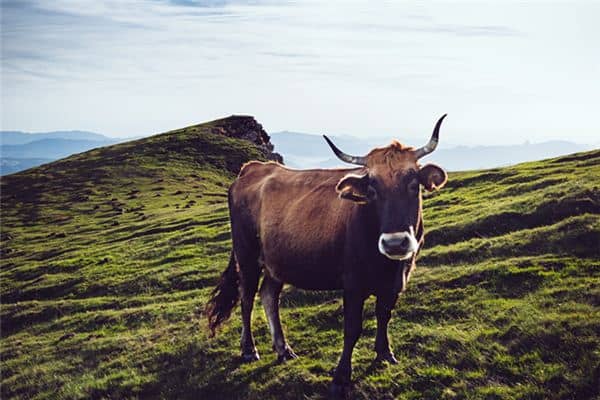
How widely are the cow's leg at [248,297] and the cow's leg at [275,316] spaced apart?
301 millimetres

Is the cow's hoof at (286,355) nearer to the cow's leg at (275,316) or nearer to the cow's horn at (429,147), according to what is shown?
the cow's leg at (275,316)

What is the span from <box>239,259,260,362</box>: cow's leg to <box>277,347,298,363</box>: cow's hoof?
28.2 inches

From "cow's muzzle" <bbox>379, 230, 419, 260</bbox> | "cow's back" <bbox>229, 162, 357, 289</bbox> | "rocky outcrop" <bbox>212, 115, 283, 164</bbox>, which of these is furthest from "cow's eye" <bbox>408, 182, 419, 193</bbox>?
"rocky outcrop" <bbox>212, 115, 283, 164</bbox>

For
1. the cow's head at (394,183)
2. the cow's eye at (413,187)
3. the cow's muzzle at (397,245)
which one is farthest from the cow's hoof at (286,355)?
the cow's eye at (413,187)

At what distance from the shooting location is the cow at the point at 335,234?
870cm

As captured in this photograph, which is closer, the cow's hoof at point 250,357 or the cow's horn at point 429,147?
the cow's horn at point 429,147

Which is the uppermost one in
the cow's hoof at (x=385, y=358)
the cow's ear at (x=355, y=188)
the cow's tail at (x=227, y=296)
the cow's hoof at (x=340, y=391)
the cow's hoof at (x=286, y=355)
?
the cow's ear at (x=355, y=188)

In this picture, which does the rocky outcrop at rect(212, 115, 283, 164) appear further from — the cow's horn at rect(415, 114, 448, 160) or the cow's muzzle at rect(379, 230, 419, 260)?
the cow's muzzle at rect(379, 230, 419, 260)

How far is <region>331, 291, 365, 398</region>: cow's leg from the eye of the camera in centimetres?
952

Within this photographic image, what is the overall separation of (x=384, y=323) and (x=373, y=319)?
2843 millimetres

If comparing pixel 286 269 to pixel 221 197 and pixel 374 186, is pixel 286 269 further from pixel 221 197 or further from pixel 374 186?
pixel 221 197

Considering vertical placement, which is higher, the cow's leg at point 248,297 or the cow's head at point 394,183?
the cow's head at point 394,183

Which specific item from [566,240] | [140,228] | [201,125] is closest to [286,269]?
[566,240]

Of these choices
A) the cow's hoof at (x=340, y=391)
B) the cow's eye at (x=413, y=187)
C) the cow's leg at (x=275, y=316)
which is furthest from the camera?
the cow's leg at (x=275, y=316)
